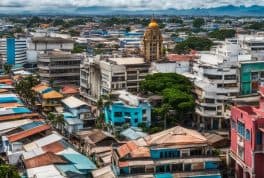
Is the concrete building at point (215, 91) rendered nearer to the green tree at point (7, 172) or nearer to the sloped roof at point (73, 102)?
the sloped roof at point (73, 102)

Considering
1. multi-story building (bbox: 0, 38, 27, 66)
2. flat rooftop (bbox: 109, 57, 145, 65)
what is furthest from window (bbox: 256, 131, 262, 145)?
multi-story building (bbox: 0, 38, 27, 66)

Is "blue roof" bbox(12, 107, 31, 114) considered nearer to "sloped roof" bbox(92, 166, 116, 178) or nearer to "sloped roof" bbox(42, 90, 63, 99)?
"sloped roof" bbox(42, 90, 63, 99)

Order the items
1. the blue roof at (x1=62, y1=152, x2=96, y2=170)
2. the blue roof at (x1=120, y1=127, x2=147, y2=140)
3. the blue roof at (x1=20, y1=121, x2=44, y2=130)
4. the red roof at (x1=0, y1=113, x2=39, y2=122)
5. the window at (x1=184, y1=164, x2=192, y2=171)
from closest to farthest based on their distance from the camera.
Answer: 1. the window at (x1=184, y1=164, x2=192, y2=171)
2. the blue roof at (x1=62, y1=152, x2=96, y2=170)
3. the blue roof at (x1=120, y1=127, x2=147, y2=140)
4. the blue roof at (x1=20, y1=121, x2=44, y2=130)
5. the red roof at (x1=0, y1=113, x2=39, y2=122)

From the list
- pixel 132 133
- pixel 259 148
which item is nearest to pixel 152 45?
pixel 132 133

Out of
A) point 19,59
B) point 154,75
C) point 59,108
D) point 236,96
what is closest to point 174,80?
point 154,75

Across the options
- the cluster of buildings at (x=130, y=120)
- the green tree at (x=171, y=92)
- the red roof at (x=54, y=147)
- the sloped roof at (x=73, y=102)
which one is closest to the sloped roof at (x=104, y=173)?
the cluster of buildings at (x=130, y=120)

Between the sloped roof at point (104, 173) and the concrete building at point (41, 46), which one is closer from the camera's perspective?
the sloped roof at point (104, 173)
